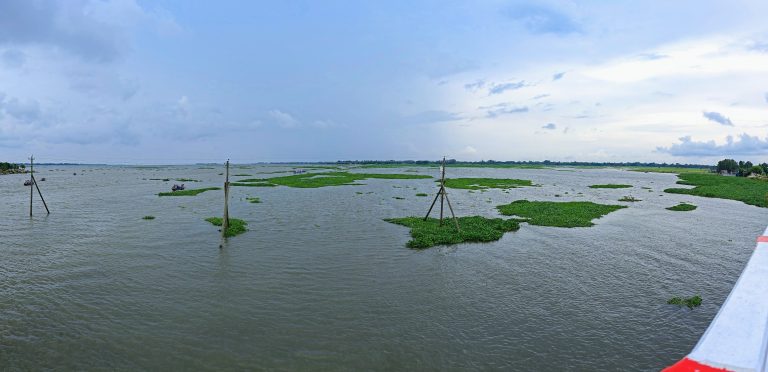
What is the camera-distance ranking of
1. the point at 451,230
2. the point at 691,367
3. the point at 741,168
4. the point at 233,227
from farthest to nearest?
the point at 741,168, the point at 233,227, the point at 451,230, the point at 691,367

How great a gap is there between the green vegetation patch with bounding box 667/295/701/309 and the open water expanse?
0.55m

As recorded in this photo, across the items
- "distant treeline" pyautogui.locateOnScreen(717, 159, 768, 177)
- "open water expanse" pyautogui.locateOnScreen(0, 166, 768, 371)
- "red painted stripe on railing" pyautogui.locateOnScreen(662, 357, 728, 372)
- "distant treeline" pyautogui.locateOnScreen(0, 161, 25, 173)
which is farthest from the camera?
"distant treeline" pyautogui.locateOnScreen(0, 161, 25, 173)

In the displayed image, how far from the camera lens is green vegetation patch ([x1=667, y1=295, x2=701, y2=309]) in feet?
51.9

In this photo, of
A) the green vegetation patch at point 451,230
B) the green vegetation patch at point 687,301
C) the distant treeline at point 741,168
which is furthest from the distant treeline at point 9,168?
the distant treeline at point 741,168

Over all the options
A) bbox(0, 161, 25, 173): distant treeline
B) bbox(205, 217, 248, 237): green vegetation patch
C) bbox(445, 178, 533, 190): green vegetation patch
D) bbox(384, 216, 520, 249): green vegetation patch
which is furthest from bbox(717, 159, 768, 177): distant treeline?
bbox(0, 161, 25, 173): distant treeline

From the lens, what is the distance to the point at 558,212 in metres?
39.1

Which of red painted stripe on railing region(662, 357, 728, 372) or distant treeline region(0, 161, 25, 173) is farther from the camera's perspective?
distant treeline region(0, 161, 25, 173)

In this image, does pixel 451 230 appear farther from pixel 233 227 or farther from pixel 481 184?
pixel 481 184

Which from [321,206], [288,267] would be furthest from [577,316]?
[321,206]

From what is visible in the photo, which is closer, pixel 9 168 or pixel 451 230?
pixel 451 230

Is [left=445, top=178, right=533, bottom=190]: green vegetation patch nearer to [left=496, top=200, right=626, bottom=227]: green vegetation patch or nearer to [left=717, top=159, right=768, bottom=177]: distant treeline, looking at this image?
[left=496, top=200, right=626, bottom=227]: green vegetation patch

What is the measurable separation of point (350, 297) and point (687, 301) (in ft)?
44.9

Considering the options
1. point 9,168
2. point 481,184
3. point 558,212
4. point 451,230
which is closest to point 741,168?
point 481,184

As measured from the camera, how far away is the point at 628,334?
13.4 metres
